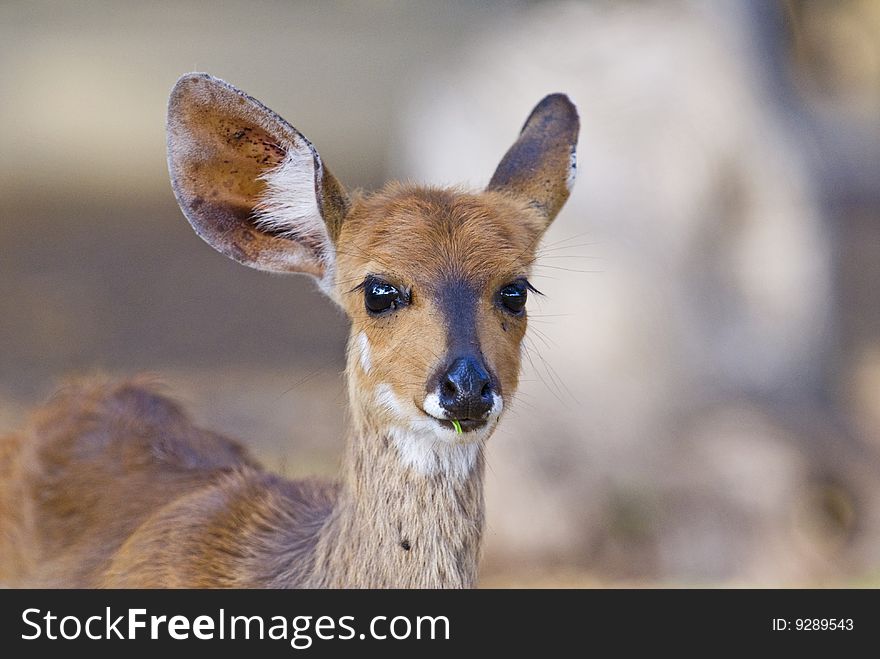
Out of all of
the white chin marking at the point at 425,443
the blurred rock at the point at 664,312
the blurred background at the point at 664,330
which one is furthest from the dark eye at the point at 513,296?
the blurred rock at the point at 664,312

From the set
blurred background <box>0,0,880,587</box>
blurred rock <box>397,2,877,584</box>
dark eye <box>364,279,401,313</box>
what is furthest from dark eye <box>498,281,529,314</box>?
blurred rock <box>397,2,877,584</box>

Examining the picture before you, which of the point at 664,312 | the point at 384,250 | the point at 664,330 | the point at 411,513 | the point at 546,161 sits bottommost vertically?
the point at 411,513

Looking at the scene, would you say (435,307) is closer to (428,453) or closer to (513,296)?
(513,296)

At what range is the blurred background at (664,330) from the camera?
8.88 m

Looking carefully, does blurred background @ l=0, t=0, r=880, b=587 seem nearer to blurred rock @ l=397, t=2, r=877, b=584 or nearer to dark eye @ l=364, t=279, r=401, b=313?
blurred rock @ l=397, t=2, r=877, b=584

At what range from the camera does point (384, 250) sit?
4527mm

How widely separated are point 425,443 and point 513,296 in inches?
24.5

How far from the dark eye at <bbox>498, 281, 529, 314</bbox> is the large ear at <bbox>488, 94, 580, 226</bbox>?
0.70m

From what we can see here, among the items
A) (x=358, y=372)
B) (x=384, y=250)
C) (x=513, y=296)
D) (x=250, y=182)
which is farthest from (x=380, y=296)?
(x=250, y=182)

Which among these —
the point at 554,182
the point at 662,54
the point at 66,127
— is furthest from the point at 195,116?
the point at 66,127

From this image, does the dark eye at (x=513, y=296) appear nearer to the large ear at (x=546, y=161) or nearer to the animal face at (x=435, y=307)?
the animal face at (x=435, y=307)

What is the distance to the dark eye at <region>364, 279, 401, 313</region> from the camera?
4.46m
